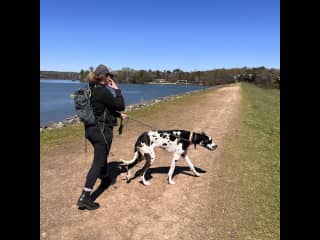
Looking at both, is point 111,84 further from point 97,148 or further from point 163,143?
point 163,143

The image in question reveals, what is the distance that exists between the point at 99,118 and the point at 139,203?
1831mm

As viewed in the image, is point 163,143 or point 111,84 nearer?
point 111,84

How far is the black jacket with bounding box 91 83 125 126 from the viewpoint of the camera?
5871 millimetres

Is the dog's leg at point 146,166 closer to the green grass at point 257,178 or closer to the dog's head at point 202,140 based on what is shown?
the dog's head at point 202,140

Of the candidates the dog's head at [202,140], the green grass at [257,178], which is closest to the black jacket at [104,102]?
the dog's head at [202,140]

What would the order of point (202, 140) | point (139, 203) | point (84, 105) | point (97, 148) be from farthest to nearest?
point (202, 140) < point (139, 203) < point (97, 148) < point (84, 105)

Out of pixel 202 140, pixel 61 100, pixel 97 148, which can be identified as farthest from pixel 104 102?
pixel 61 100

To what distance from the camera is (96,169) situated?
596 cm

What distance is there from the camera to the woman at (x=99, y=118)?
5.86 metres

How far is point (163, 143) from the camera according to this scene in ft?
24.1
